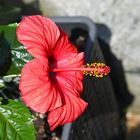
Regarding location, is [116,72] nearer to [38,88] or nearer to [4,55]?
[4,55]

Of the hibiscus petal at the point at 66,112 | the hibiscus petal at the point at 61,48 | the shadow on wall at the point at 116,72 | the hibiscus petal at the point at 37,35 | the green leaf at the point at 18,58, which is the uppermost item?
the hibiscus petal at the point at 37,35

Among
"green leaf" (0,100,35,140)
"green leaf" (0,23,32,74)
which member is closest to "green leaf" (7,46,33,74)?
"green leaf" (0,23,32,74)

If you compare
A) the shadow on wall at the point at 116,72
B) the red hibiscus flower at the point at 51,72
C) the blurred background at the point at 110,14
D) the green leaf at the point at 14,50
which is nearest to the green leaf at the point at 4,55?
the green leaf at the point at 14,50

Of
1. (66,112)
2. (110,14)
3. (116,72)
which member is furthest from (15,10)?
(116,72)

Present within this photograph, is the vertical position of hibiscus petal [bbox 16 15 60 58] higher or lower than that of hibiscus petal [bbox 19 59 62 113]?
higher

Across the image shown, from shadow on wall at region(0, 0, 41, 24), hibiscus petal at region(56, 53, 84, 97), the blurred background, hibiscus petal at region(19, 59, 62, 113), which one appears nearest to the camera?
hibiscus petal at region(19, 59, 62, 113)

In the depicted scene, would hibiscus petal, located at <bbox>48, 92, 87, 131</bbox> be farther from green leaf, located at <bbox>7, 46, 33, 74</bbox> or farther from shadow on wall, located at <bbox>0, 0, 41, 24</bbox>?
shadow on wall, located at <bbox>0, 0, 41, 24</bbox>

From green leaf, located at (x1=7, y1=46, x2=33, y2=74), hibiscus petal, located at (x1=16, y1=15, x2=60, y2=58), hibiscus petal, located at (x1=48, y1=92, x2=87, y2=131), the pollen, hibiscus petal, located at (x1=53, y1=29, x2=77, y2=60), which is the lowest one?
hibiscus petal, located at (x1=48, y1=92, x2=87, y2=131)

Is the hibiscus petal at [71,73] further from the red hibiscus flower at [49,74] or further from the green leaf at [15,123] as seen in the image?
the green leaf at [15,123]

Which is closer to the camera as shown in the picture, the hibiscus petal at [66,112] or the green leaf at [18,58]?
the hibiscus petal at [66,112]
